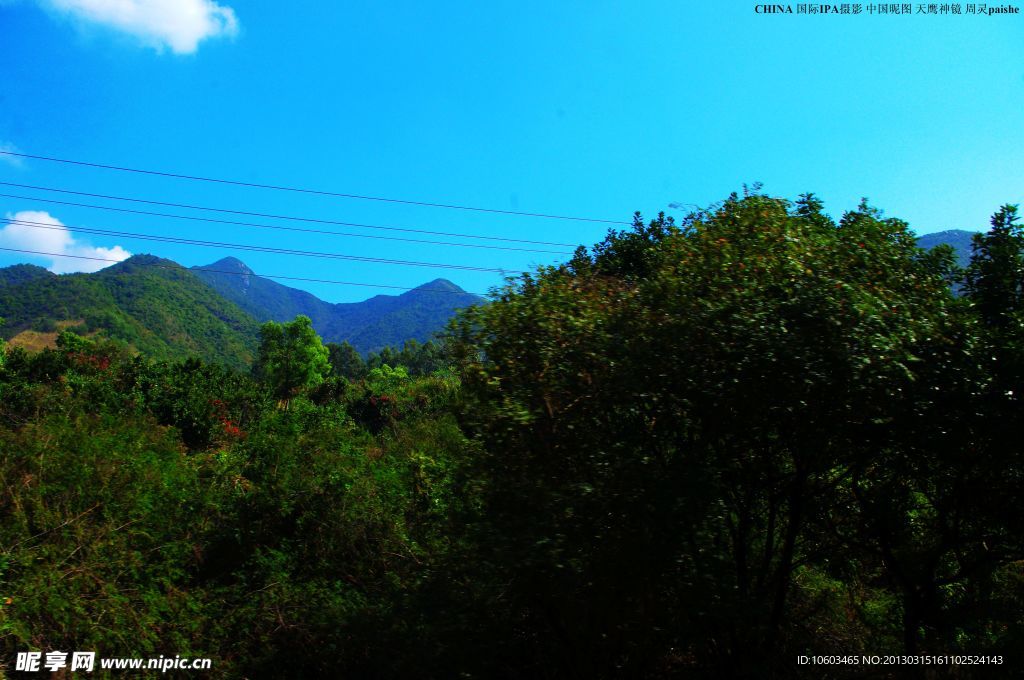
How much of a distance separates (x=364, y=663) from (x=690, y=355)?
16.9 ft

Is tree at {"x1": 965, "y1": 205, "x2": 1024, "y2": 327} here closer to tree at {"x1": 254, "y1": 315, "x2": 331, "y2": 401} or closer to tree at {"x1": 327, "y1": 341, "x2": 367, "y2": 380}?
tree at {"x1": 254, "y1": 315, "x2": 331, "y2": 401}

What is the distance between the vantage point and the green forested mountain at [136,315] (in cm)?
11062

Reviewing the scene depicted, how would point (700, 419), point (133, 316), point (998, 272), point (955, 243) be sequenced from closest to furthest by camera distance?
point (700, 419), point (998, 272), point (955, 243), point (133, 316)

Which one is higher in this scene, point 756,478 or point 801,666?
point 756,478

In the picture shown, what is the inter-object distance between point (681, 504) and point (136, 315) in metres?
144

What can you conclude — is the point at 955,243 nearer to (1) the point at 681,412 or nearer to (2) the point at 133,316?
(1) the point at 681,412

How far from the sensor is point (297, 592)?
7.73m

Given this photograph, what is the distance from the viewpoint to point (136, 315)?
123250 mm

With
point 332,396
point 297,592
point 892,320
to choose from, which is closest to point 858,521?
point 892,320

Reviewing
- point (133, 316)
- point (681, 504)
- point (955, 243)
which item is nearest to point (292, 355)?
point (681, 504)

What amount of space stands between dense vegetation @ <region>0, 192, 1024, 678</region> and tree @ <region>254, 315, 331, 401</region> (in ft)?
185

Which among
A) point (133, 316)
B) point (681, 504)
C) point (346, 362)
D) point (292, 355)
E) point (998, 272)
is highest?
point (133, 316)

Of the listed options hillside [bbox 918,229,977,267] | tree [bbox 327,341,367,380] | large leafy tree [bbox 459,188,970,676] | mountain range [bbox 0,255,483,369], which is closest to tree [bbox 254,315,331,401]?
tree [bbox 327,341,367,380]

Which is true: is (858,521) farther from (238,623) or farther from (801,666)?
(238,623)
